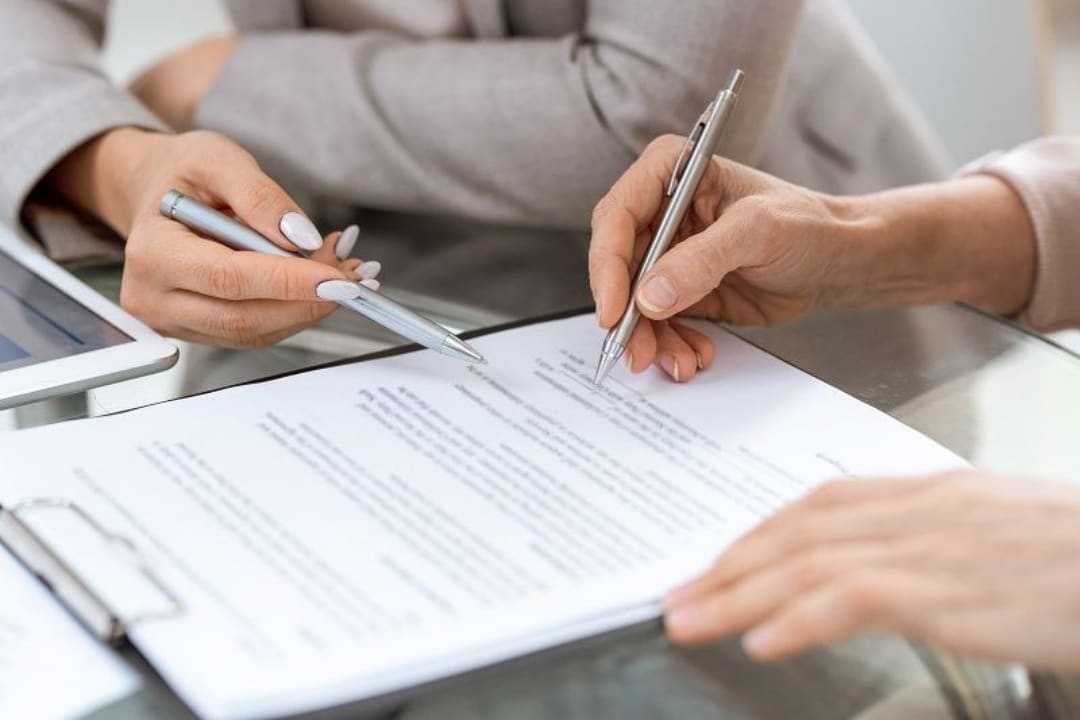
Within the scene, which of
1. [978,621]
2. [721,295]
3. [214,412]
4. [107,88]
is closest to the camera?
[978,621]

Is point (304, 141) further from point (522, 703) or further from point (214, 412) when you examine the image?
point (522, 703)

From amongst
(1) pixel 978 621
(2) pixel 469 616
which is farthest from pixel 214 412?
(1) pixel 978 621

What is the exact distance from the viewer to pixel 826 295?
70 centimetres

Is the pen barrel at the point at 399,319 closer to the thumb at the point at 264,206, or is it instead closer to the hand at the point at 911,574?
the thumb at the point at 264,206

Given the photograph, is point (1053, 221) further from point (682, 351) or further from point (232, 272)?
point (232, 272)

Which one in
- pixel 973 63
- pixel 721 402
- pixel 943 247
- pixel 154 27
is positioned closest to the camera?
pixel 721 402

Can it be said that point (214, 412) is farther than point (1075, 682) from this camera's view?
Yes

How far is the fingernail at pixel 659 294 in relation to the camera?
581 millimetres

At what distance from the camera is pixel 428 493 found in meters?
0.49

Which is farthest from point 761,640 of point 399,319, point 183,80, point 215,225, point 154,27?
point 154,27

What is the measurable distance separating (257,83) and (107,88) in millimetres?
100

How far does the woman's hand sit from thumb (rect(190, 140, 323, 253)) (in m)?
0.14

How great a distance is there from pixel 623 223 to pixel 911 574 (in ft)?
0.86

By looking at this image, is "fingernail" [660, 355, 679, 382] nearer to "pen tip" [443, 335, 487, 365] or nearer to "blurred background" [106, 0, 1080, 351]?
"pen tip" [443, 335, 487, 365]
